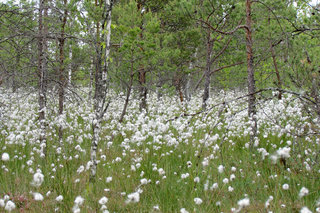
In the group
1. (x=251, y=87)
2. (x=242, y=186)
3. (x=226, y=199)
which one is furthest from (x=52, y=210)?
(x=251, y=87)

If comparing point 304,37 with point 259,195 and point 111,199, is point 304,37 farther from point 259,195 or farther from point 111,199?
point 111,199

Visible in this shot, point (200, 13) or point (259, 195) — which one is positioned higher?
point (200, 13)

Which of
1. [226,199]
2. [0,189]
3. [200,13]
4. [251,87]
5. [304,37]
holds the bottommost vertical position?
[0,189]

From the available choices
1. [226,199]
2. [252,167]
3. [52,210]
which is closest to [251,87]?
[252,167]

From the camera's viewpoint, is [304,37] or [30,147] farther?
[304,37]

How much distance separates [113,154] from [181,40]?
7.50 metres

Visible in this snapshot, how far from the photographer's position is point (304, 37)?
723cm

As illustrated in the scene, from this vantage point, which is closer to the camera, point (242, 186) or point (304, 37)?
point (242, 186)

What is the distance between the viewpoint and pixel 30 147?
5.82m

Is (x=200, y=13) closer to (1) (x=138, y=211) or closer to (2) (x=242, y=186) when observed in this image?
(2) (x=242, y=186)

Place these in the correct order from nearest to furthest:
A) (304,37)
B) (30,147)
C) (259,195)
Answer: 1. (259,195)
2. (30,147)
3. (304,37)

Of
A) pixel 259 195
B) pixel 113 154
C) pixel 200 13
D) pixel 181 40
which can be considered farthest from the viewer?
pixel 181 40

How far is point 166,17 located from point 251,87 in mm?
7338

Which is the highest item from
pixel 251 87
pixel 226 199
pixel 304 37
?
pixel 304 37
